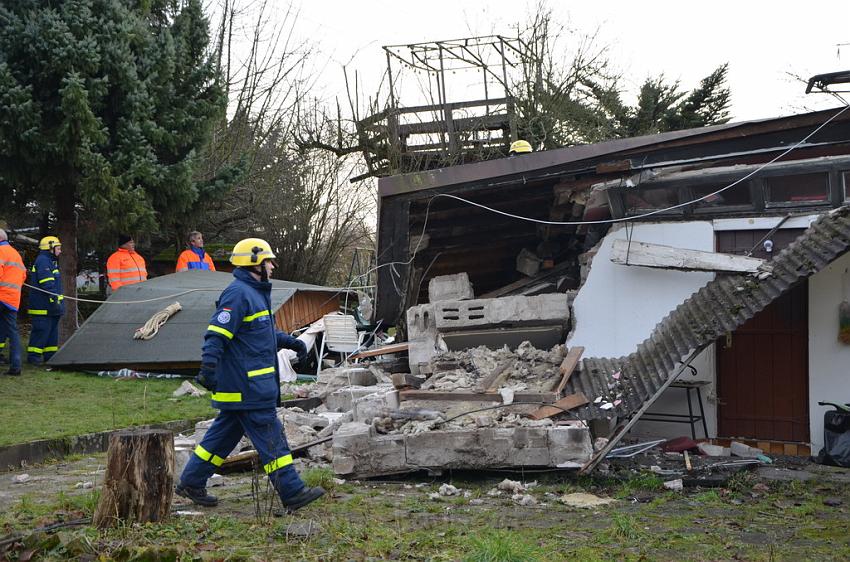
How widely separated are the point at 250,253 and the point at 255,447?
4.62ft

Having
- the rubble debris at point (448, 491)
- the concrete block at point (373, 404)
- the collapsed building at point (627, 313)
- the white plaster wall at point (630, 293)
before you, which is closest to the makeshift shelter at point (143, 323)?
the collapsed building at point (627, 313)

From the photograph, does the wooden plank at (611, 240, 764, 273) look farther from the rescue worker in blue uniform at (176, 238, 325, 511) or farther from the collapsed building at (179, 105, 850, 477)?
the rescue worker in blue uniform at (176, 238, 325, 511)

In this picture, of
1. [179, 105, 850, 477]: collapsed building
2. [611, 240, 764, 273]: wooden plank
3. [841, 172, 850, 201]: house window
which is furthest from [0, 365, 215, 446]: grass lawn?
[841, 172, 850, 201]: house window

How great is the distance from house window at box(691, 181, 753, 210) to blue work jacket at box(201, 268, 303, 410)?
5.50m

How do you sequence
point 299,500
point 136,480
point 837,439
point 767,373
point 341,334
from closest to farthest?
point 136,480 → point 299,500 → point 837,439 → point 767,373 → point 341,334

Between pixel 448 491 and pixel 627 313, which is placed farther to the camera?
pixel 627 313

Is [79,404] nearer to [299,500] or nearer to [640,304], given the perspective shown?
[299,500]

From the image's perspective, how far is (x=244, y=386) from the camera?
6234mm

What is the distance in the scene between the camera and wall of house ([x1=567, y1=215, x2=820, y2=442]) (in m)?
9.62

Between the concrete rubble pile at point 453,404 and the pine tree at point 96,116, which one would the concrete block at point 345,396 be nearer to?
the concrete rubble pile at point 453,404

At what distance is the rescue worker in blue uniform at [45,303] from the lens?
42.7 ft

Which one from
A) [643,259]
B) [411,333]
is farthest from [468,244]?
[643,259]

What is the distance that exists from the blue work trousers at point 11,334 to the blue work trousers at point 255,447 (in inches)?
269

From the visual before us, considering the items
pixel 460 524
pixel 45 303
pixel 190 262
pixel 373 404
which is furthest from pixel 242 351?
pixel 190 262
